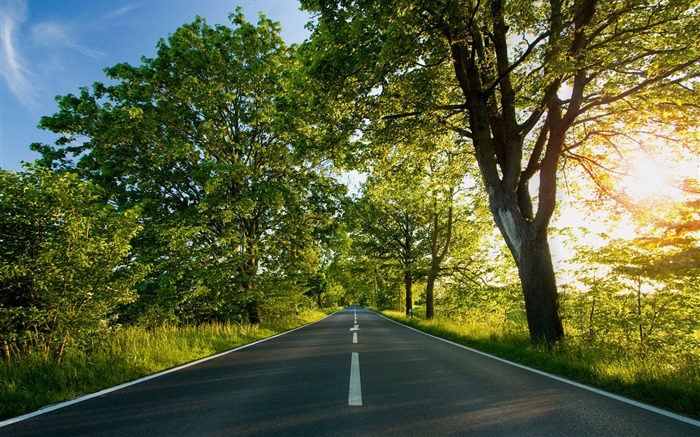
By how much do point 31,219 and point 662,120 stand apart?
14261 mm

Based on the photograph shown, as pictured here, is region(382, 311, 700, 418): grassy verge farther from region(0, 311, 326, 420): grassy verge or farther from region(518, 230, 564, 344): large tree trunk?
region(0, 311, 326, 420): grassy verge

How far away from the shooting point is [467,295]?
63.5ft

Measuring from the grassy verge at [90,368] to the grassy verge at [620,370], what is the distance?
23.8ft

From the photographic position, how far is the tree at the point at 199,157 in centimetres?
1275

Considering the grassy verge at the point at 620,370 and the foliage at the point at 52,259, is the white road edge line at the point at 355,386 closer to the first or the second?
the grassy verge at the point at 620,370

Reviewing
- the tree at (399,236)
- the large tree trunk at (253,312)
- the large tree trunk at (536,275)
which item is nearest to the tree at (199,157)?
the large tree trunk at (253,312)

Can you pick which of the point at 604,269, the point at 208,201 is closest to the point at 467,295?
the point at 604,269

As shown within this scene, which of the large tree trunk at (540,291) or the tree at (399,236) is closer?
the large tree trunk at (540,291)

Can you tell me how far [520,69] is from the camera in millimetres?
9844

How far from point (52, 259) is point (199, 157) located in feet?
31.4

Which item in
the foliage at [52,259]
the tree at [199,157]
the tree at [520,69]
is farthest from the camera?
the tree at [199,157]

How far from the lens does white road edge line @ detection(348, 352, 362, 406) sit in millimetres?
3895

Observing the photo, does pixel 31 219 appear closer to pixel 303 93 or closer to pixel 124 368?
pixel 124 368

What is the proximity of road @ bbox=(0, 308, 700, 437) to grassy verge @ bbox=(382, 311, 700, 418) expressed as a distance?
527 mm
